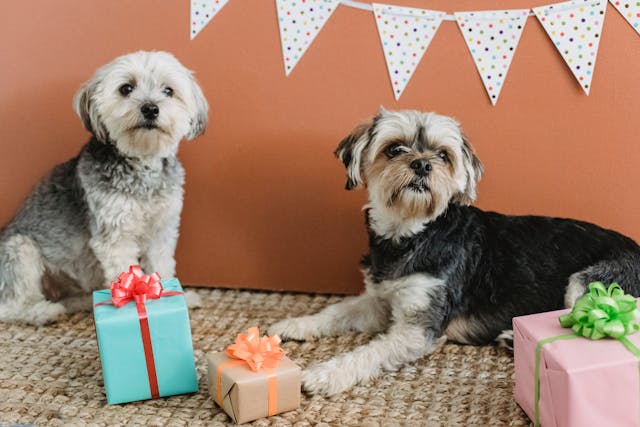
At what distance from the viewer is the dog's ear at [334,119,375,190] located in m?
2.18

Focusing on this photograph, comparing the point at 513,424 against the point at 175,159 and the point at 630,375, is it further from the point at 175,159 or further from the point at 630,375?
the point at 175,159

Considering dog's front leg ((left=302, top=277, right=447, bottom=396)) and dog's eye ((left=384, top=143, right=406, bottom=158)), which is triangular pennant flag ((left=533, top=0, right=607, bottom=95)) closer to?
dog's eye ((left=384, top=143, right=406, bottom=158))

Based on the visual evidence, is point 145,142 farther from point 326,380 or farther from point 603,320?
point 603,320

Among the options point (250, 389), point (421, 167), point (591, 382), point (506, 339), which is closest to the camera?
point (591, 382)

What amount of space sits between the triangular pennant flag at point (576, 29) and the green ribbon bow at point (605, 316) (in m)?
1.05

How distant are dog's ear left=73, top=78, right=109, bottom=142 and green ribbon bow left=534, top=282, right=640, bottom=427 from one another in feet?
5.11

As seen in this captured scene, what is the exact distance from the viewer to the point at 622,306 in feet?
5.59

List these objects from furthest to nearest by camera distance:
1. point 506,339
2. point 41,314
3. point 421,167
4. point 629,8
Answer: point 41,314 → point 629,8 → point 506,339 → point 421,167

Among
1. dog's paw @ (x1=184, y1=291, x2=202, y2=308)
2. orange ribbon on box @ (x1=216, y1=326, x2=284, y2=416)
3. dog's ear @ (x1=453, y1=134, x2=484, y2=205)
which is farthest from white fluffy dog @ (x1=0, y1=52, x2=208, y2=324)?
dog's ear @ (x1=453, y1=134, x2=484, y2=205)

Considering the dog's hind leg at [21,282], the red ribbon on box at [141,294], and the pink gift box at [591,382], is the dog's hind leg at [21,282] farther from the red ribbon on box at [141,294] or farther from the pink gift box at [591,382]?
the pink gift box at [591,382]

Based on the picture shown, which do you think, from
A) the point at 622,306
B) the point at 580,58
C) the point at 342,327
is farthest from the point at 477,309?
the point at 580,58

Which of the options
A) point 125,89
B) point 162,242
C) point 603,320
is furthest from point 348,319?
point 125,89

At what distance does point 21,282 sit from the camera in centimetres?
249

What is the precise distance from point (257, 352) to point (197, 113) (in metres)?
0.97
